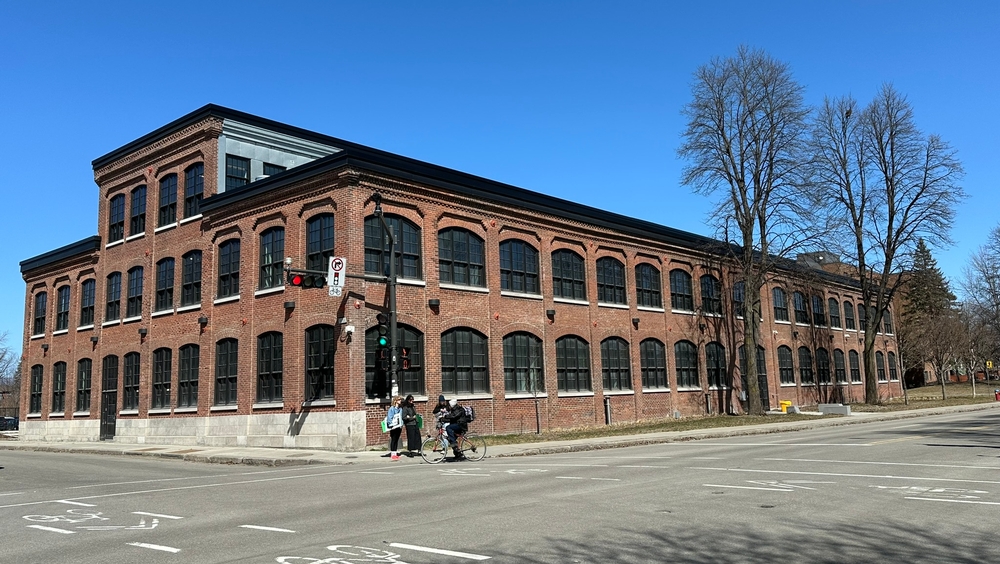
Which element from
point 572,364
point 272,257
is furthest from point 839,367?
point 272,257

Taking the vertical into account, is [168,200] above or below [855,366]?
above

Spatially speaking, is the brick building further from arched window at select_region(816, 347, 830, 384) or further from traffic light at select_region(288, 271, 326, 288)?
arched window at select_region(816, 347, 830, 384)

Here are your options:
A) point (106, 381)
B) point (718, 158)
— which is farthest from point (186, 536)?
point (718, 158)

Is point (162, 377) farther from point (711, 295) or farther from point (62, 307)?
point (711, 295)

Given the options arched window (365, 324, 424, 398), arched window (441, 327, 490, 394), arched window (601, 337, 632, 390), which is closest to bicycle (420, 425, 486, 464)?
arched window (365, 324, 424, 398)

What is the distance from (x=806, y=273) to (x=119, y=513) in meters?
42.5

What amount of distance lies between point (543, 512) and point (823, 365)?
47736 mm

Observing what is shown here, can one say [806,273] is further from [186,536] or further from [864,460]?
[186,536]

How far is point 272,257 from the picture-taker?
92.7 feet

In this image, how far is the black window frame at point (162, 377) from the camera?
31.8 metres

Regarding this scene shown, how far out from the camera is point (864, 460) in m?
15.9

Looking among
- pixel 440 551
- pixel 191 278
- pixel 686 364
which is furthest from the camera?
pixel 686 364

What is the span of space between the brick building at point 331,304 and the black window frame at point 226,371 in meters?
0.08

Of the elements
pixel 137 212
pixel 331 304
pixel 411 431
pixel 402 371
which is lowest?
pixel 411 431
